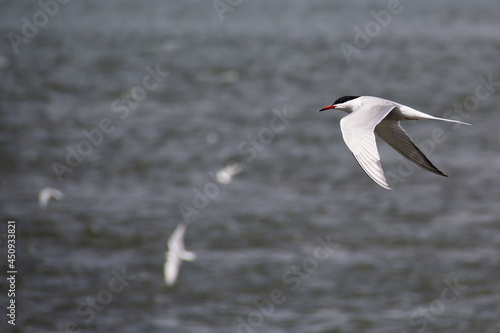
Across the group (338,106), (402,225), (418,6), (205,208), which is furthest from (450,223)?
(418,6)

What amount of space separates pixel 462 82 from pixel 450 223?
19171 millimetres

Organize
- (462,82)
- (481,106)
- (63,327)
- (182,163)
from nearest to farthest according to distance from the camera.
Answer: (63,327), (182,163), (481,106), (462,82)

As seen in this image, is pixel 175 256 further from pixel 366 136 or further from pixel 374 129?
pixel 366 136

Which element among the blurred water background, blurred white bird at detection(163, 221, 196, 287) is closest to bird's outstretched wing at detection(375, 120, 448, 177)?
blurred white bird at detection(163, 221, 196, 287)

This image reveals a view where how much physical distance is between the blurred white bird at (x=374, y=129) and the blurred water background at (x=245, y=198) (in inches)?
431

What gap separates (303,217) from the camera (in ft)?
75.5

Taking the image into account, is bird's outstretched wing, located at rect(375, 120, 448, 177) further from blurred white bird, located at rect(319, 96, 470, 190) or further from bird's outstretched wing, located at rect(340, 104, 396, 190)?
bird's outstretched wing, located at rect(340, 104, 396, 190)

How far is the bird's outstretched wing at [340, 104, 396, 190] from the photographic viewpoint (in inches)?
220

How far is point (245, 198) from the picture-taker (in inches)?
955

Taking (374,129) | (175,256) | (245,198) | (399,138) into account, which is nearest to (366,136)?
(374,129)

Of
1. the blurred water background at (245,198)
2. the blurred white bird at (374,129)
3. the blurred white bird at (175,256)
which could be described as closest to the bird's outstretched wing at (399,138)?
the blurred white bird at (374,129)

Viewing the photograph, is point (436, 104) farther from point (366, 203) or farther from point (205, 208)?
point (205, 208)

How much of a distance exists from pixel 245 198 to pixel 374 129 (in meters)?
17.5

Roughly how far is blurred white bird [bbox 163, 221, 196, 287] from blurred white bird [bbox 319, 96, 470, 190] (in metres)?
8.13
